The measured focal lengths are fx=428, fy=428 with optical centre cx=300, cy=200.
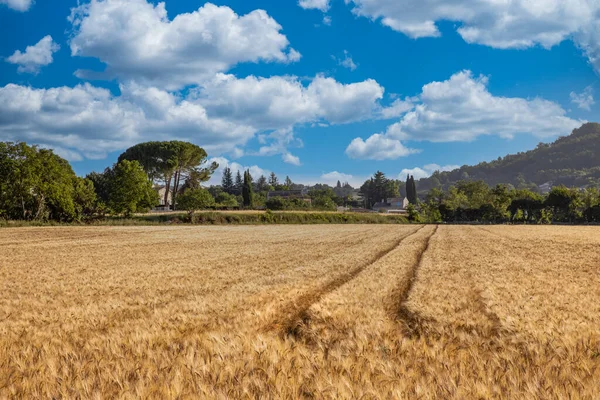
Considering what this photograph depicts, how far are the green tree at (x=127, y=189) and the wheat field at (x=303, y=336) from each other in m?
67.3

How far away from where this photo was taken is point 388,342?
643 centimetres

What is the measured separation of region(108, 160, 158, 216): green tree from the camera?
77.7 meters

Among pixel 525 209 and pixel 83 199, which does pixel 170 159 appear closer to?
pixel 83 199

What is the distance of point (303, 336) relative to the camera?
24.1 ft

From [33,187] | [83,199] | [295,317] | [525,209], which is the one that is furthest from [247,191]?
[295,317]

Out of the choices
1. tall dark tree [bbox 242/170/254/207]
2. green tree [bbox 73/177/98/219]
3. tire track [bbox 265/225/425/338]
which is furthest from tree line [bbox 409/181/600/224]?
tire track [bbox 265/225/425/338]

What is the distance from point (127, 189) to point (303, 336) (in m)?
77.5

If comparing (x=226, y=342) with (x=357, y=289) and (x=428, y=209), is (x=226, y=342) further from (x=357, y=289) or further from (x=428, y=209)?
(x=428, y=209)

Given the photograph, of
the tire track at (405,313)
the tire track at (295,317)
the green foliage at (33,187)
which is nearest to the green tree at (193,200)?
the green foliage at (33,187)

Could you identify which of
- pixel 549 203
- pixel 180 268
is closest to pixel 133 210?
pixel 180 268

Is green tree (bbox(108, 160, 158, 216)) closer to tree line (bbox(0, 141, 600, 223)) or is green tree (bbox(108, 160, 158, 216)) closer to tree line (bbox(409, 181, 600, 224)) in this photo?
tree line (bbox(0, 141, 600, 223))

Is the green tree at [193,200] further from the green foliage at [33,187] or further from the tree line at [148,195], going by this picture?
the green foliage at [33,187]

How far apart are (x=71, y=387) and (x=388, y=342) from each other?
4.21 metres

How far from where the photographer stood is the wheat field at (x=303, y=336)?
458cm
